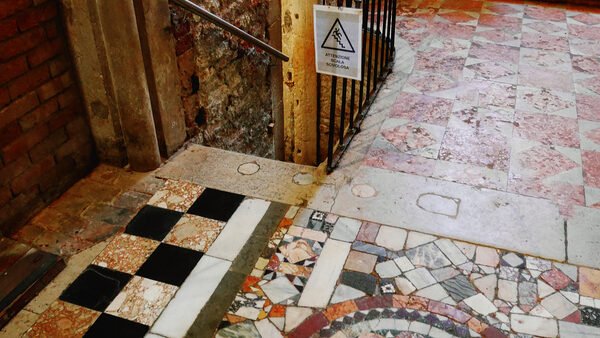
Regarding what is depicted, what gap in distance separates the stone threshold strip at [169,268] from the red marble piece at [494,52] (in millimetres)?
2465

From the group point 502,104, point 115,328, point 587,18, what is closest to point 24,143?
point 115,328

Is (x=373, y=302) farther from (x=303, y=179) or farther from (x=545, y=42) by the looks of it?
(x=545, y=42)

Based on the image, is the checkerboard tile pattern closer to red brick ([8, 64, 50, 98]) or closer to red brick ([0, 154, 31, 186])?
red brick ([0, 154, 31, 186])

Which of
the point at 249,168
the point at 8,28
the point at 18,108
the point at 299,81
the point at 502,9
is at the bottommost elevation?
the point at 249,168

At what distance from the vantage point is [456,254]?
7.73 ft

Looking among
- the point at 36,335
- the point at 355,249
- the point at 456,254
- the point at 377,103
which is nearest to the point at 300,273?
the point at 355,249

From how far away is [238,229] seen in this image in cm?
252

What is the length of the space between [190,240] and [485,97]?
2.29m

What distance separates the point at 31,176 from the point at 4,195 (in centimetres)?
17

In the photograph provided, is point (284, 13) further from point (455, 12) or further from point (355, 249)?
point (455, 12)

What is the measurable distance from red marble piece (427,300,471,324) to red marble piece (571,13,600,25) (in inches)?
154

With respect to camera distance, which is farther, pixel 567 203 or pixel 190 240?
pixel 567 203

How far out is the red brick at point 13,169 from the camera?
8.08 ft

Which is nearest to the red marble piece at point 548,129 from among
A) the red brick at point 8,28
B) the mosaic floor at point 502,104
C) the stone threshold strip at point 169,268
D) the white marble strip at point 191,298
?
the mosaic floor at point 502,104
